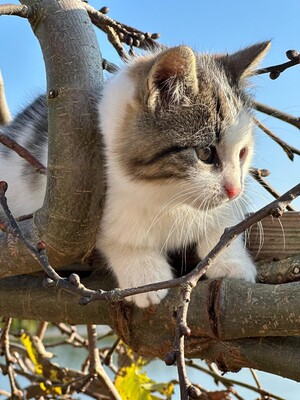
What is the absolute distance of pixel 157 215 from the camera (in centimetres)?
141

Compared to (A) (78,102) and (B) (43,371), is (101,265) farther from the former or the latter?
(B) (43,371)

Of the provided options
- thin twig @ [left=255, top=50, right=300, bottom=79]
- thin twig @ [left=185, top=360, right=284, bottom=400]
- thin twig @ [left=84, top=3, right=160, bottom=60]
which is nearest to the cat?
thin twig @ [left=255, top=50, right=300, bottom=79]

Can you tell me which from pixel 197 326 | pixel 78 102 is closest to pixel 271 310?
pixel 197 326

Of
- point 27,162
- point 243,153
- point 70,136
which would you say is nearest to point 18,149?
point 70,136

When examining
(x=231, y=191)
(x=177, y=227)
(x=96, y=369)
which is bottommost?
(x=96, y=369)

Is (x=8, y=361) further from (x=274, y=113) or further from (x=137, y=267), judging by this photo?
(x=274, y=113)

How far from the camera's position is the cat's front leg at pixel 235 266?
1.30 meters

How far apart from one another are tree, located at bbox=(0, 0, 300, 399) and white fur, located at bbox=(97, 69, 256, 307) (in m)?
0.04

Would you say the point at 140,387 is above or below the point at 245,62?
below

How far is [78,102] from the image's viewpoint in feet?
4.21

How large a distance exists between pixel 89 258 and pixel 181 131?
0.34 meters

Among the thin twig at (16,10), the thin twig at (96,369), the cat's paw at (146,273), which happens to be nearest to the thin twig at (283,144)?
the cat's paw at (146,273)

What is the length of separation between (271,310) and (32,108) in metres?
0.96

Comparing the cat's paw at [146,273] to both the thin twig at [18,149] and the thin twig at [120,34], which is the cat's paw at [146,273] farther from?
the thin twig at [120,34]
